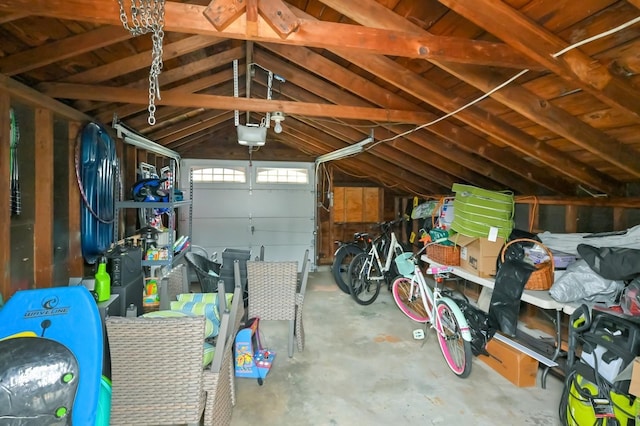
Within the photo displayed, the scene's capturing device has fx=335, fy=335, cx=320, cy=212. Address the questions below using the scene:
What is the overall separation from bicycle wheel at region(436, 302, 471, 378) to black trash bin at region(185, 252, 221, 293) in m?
2.26

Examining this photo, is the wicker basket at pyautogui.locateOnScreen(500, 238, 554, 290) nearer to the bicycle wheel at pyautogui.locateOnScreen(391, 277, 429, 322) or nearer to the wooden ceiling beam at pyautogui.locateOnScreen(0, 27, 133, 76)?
the bicycle wheel at pyautogui.locateOnScreen(391, 277, 429, 322)

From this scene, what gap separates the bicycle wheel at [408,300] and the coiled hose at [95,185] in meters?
3.06

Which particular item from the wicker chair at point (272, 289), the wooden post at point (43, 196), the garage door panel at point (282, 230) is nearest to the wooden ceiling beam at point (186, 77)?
the wooden post at point (43, 196)

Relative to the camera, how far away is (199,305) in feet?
7.93

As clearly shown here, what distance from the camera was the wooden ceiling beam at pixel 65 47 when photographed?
1.97 meters

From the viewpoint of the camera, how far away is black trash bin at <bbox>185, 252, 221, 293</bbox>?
11.8ft

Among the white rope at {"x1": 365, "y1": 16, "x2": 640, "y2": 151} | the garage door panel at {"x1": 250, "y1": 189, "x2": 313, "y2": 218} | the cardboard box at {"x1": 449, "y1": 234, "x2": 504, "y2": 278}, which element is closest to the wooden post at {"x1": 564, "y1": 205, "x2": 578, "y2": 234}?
the cardboard box at {"x1": 449, "y1": 234, "x2": 504, "y2": 278}

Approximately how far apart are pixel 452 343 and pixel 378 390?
2.94 feet

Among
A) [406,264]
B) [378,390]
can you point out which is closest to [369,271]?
[406,264]

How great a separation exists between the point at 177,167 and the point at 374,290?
3.66m

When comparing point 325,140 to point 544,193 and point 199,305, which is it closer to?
point 544,193

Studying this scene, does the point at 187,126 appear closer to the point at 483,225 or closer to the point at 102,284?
the point at 102,284

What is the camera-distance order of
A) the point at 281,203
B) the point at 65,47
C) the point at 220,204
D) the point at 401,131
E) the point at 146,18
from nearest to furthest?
the point at 146,18, the point at 65,47, the point at 401,131, the point at 220,204, the point at 281,203

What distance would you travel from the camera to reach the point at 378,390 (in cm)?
246
